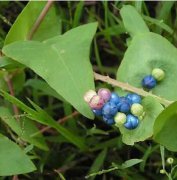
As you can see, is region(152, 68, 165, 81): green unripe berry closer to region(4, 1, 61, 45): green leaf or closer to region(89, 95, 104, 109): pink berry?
region(89, 95, 104, 109): pink berry

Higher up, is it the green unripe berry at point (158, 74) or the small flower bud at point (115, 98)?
the small flower bud at point (115, 98)

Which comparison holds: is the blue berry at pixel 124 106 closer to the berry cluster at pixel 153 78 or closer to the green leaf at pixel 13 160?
the berry cluster at pixel 153 78

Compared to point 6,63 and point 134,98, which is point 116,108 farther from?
point 6,63

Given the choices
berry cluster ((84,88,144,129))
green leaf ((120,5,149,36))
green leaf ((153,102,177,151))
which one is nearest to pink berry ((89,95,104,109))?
berry cluster ((84,88,144,129))

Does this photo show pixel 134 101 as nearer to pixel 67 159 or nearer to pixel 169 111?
pixel 169 111

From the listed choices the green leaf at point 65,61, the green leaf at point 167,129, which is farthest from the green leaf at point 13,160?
the green leaf at point 167,129

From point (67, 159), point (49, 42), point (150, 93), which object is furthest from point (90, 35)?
point (67, 159)
